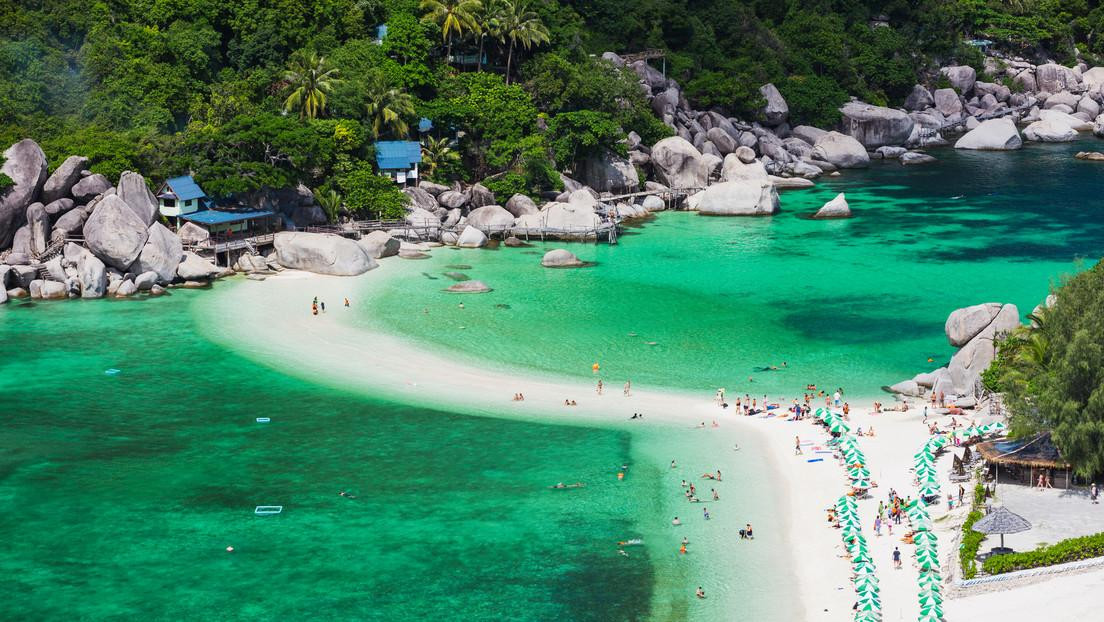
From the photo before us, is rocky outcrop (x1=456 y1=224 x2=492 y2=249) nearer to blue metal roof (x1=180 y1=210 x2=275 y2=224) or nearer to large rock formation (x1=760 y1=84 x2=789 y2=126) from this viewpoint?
blue metal roof (x1=180 y1=210 x2=275 y2=224)

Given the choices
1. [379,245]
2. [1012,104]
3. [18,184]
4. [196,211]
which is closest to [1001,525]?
[379,245]

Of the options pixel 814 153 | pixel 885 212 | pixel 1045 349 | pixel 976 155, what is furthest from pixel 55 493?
pixel 976 155

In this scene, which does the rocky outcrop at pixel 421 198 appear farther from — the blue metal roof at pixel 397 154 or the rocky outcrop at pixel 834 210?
the rocky outcrop at pixel 834 210

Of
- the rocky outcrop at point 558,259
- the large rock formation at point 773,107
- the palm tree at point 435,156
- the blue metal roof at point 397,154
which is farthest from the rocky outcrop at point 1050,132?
the blue metal roof at point 397,154

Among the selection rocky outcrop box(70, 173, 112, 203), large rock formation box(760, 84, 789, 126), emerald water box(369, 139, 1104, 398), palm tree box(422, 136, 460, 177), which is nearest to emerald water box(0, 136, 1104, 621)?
emerald water box(369, 139, 1104, 398)

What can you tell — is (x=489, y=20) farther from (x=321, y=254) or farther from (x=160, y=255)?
(x=160, y=255)

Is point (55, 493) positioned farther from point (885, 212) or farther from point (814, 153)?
point (814, 153)
